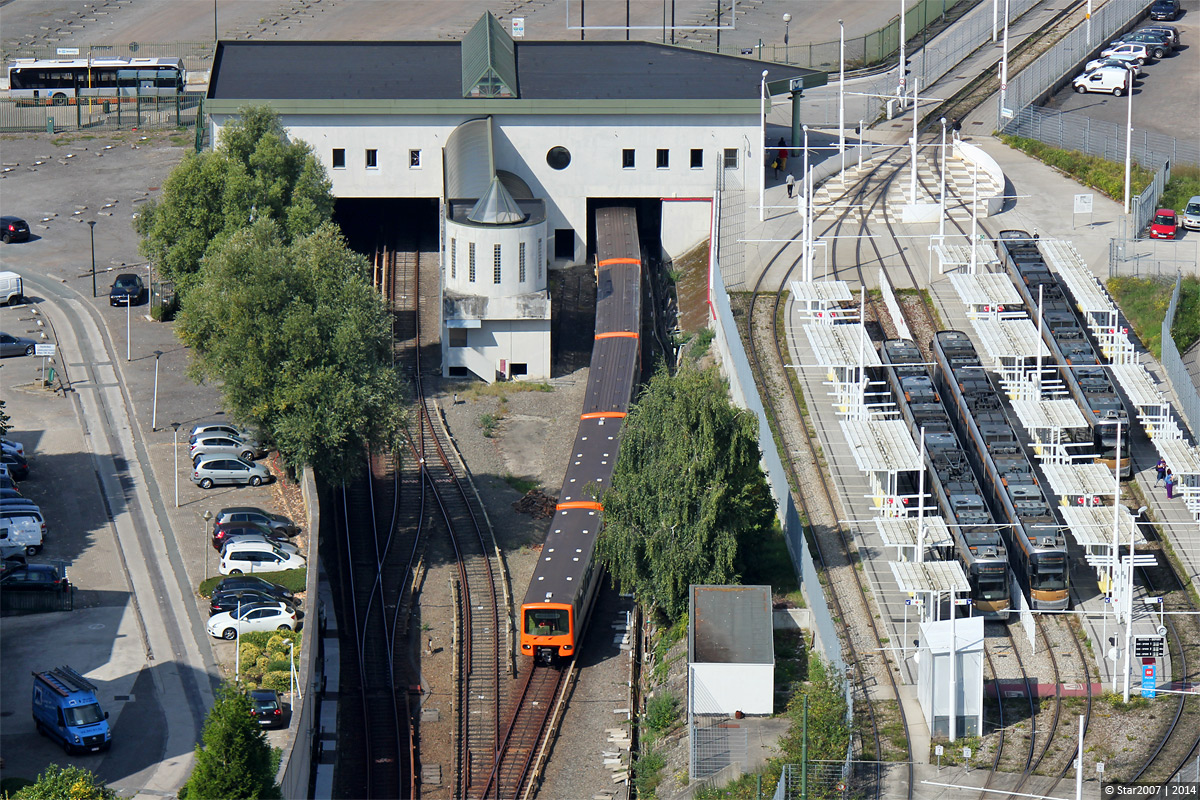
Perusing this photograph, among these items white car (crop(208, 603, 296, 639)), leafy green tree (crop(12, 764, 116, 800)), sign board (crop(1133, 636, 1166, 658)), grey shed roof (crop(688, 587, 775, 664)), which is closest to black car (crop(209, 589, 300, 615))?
white car (crop(208, 603, 296, 639))

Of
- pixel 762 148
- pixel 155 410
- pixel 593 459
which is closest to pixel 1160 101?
pixel 762 148

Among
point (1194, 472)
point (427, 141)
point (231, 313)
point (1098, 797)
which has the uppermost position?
point (427, 141)

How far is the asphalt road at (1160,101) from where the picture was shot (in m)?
107

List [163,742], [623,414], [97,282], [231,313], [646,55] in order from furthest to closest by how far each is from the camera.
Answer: [646,55] < [97,282] < [623,414] < [231,313] < [163,742]

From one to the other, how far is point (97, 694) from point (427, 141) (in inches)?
1622

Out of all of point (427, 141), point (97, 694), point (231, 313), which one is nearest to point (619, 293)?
point (427, 141)

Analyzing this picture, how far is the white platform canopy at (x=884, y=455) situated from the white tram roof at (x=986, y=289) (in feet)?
38.4

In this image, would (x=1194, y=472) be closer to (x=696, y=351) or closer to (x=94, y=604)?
(x=696, y=351)

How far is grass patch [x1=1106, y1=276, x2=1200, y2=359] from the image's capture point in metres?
83.8

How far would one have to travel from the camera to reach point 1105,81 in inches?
4402

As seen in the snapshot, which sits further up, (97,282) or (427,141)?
(427,141)

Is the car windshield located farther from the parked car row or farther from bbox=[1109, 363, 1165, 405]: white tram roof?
the parked car row

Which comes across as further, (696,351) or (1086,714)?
(696,351)

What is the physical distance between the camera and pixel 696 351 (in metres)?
88.4
